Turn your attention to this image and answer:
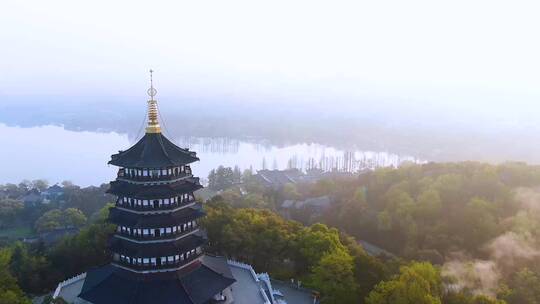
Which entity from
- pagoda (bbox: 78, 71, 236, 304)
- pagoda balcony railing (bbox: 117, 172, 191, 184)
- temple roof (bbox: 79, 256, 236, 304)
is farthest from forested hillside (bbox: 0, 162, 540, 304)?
pagoda balcony railing (bbox: 117, 172, 191, 184)

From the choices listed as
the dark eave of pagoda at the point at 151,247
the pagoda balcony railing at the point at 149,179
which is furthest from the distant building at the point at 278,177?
the pagoda balcony railing at the point at 149,179

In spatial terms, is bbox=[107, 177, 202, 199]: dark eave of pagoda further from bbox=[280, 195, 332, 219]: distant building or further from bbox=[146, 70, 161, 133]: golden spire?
bbox=[280, 195, 332, 219]: distant building

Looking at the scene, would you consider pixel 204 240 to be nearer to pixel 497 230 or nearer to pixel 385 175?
pixel 497 230

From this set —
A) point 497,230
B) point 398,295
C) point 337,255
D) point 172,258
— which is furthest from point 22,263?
point 497,230

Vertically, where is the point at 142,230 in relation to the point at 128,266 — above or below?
above

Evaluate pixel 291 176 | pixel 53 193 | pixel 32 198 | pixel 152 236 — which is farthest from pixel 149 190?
pixel 291 176

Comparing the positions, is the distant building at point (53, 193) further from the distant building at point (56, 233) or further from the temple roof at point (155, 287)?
the temple roof at point (155, 287)
